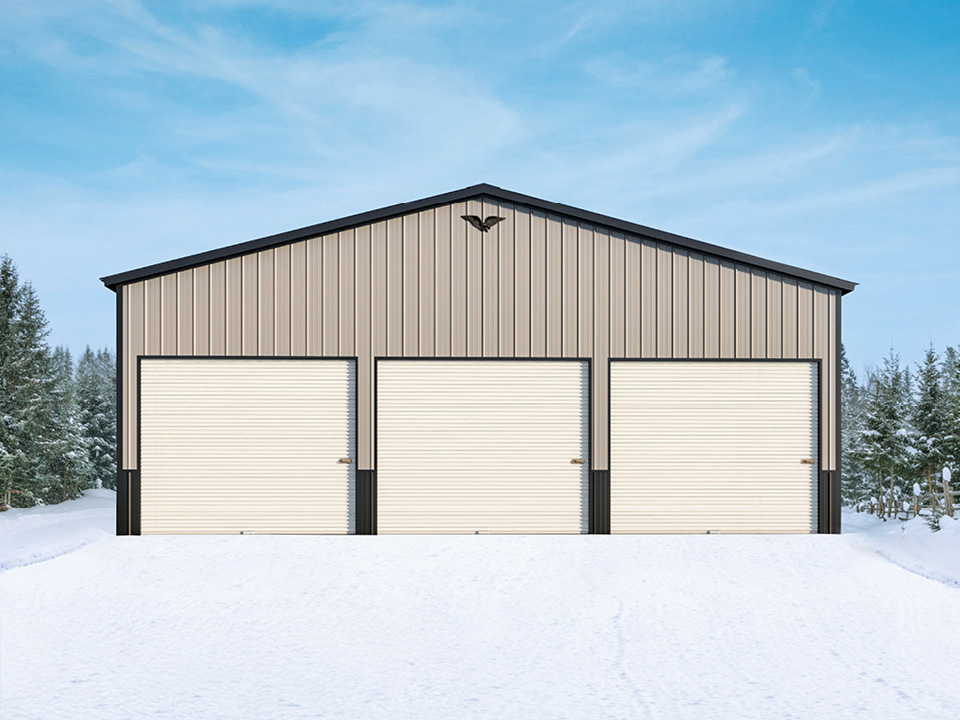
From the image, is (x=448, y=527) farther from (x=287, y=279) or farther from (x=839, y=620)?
(x=839, y=620)

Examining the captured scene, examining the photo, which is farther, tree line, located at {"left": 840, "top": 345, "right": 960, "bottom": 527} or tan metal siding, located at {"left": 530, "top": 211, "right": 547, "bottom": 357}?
tree line, located at {"left": 840, "top": 345, "right": 960, "bottom": 527}

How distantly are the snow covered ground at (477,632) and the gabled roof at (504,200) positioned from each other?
4221 mm

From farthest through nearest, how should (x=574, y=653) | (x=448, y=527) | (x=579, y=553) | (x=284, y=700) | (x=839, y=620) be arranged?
1. (x=448, y=527)
2. (x=579, y=553)
3. (x=839, y=620)
4. (x=574, y=653)
5. (x=284, y=700)

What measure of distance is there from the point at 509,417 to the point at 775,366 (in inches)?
171

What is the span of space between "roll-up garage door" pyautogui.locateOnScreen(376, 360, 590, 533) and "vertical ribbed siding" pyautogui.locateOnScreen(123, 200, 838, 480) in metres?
0.28

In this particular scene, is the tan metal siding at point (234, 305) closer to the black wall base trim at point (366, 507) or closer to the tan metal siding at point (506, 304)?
the black wall base trim at point (366, 507)

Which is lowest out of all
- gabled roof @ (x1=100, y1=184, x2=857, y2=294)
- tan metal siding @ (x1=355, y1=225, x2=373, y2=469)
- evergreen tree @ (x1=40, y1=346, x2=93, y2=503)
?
evergreen tree @ (x1=40, y1=346, x2=93, y2=503)

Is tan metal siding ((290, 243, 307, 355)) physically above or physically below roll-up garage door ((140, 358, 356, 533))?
above

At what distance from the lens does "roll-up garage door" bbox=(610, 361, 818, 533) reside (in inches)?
479

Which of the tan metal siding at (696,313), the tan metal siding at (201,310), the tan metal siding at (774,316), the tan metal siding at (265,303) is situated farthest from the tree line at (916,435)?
the tan metal siding at (201,310)

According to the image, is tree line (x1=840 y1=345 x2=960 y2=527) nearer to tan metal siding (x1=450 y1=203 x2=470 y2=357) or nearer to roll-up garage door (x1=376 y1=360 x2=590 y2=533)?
roll-up garage door (x1=376 y1=360 x2=590 y2=533)

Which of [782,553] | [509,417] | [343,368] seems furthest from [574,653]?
[343,368]

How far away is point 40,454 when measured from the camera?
87.4ft

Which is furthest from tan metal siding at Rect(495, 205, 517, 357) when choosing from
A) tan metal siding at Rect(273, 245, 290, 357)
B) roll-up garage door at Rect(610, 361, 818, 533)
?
tan metal siding at Rect(273, 245, 290, 357)
